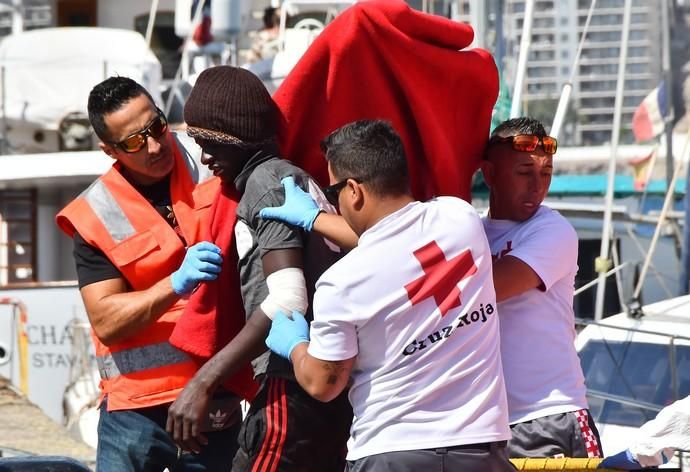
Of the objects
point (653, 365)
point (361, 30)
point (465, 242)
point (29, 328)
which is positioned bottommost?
point (29, 328)

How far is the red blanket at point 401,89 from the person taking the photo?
11.8 ft

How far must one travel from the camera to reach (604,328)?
25.2ft

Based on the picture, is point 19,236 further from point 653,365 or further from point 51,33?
point 653,365

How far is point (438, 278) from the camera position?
303 centimetres

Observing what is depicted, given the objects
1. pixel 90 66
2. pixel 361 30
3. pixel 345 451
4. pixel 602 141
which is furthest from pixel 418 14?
pixel 602 141

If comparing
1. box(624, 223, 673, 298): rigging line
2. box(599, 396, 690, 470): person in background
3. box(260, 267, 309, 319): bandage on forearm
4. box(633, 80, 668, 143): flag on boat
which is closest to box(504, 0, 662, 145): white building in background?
box(633, 80, 668, 143): flag on boat

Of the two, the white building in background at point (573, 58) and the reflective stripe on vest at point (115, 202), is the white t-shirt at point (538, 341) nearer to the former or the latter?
the reflective stripe on vest at point (115, 202)

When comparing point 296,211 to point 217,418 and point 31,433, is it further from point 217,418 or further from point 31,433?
point 31,433

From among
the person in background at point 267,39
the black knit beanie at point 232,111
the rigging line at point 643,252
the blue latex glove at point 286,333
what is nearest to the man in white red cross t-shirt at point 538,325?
the blue latex glove at point 286,333

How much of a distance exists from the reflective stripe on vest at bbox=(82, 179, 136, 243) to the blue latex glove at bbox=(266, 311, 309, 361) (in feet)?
3.06

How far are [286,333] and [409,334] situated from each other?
A: 336 millimetres

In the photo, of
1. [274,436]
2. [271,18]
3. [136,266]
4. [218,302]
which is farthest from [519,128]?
[271,18]

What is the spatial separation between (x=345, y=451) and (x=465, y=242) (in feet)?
2.43

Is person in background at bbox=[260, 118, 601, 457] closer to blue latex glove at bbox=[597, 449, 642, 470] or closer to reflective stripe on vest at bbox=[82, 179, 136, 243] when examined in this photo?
blue latex glove at bbox=[597, 449, 642, 470]
